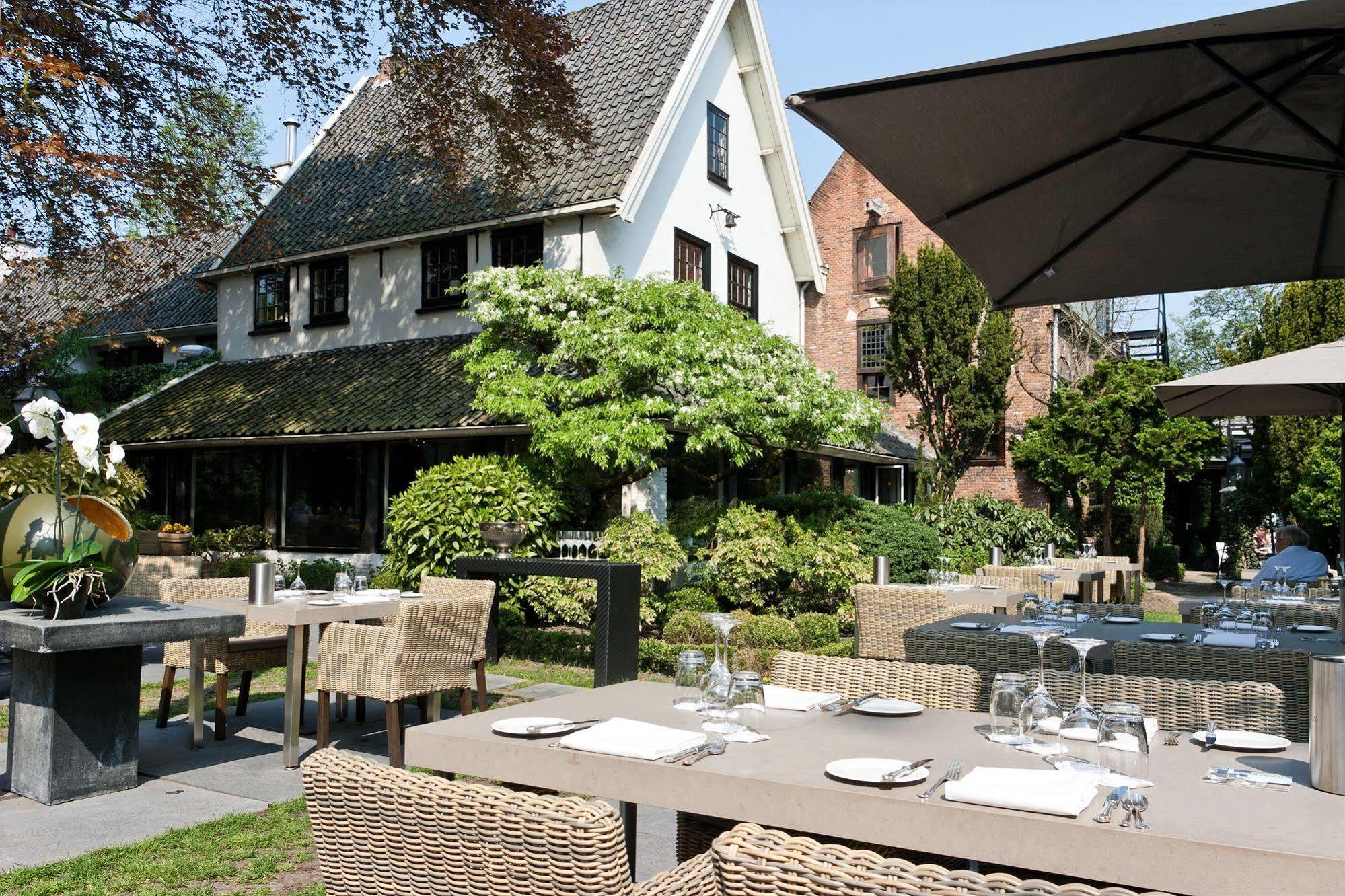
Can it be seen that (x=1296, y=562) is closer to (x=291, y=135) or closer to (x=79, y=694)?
(x=79, y=694)

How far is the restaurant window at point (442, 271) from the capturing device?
1569cm

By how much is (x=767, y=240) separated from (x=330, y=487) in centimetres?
900

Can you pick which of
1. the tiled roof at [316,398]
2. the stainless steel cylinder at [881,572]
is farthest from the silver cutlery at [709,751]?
the tiled roof at [316,398]

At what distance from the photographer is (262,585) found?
6.41 metres

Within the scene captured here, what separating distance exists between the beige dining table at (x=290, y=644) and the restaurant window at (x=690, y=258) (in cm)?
1048

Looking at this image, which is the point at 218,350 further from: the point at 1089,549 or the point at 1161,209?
the point at 1161,209

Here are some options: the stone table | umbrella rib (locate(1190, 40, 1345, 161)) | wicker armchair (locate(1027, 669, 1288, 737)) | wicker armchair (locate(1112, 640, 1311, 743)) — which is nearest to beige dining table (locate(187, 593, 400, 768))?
the stone table

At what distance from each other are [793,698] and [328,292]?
15.8 meters

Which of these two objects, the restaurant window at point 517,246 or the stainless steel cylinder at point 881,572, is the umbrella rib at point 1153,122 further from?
the restaurant window at point 517,246

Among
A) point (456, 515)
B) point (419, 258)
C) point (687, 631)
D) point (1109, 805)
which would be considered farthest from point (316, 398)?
point (1109, 805)

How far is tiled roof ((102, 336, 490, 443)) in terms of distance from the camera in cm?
1430

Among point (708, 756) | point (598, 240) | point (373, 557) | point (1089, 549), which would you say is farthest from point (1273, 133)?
point (373, 557)

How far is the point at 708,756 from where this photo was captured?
2.71 meters

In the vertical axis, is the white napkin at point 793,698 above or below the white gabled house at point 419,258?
below
